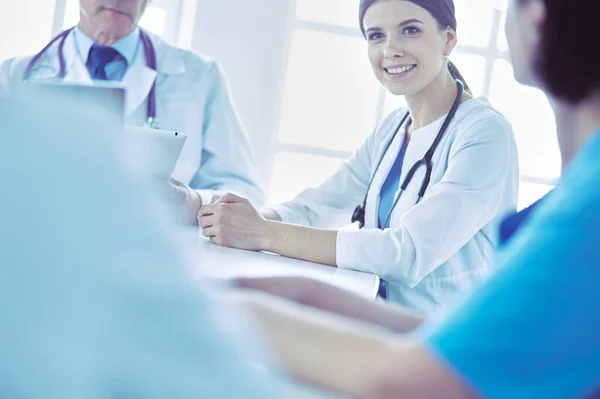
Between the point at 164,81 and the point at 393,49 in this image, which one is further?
the point at 164,81

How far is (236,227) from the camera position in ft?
4.86

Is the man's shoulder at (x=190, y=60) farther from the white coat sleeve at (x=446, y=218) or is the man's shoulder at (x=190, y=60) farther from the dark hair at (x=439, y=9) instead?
the white coat sleeve at (x=446, y=218)

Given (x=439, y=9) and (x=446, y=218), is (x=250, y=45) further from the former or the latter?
(x=446, y=218)

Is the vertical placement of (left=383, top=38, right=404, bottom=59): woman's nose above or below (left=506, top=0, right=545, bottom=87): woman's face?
above

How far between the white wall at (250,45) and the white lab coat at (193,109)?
0.72 metres

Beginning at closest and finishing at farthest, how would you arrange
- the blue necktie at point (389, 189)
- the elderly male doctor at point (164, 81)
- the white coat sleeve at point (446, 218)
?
the white coat sleeve at point (446, 218) < the blue necktie at point (389, 189) < the elderly male doctor at point (164, 81)

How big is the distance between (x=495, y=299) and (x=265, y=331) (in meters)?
0.18

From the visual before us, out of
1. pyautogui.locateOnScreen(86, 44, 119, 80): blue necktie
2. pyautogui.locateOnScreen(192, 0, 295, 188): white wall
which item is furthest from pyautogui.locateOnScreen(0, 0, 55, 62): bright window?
pyautogui.locateOnScreen(86, 44, 119, 80): blue necktie

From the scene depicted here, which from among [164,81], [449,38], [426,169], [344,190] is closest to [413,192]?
[426,169]

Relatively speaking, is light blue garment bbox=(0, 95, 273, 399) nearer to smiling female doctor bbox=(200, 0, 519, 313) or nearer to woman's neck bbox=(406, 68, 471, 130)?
smiling female doctor bbox=(200, 0, 519, 313)

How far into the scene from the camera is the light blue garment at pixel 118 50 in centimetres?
203

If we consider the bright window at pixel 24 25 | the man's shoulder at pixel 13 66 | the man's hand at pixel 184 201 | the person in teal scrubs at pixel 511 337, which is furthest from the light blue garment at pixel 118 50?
the person in teal scrubs at pixel 511 337

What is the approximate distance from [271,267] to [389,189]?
618 mm

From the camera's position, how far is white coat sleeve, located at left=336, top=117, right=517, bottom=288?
55.8 inches
